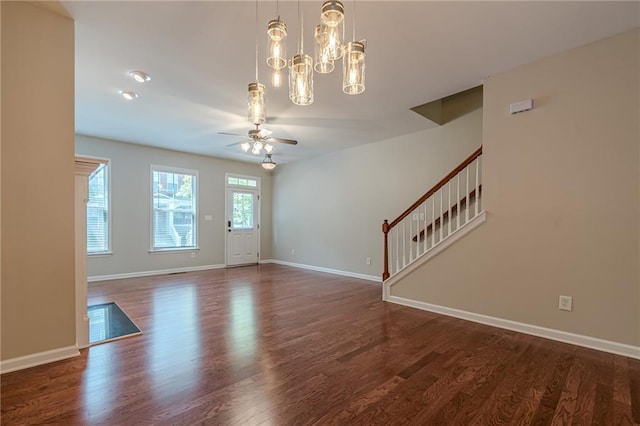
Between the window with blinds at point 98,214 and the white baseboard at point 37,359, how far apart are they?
3.75m

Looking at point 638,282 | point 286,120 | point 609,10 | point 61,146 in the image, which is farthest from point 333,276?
point 609,10

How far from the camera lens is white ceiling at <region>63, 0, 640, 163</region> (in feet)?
7.37

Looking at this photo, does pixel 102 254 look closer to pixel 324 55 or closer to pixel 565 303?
pixel 324 55

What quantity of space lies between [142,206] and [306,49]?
504cm

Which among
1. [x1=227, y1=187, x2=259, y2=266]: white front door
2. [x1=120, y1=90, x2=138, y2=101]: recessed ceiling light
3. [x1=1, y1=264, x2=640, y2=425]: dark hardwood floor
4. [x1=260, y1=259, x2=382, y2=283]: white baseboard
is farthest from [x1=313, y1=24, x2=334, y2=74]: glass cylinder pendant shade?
[x1=227, y1=187, x2=259, y2=266]: white front door

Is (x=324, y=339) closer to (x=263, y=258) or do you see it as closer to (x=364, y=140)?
(x=364, y=140)

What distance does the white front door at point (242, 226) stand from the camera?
A: 7.44 meters

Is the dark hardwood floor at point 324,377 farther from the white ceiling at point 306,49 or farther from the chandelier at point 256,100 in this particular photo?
the white ceiling at point 306,49

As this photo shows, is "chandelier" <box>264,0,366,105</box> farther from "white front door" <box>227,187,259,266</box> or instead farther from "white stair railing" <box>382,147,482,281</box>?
"white front door" <box>227,187,259,266</box>

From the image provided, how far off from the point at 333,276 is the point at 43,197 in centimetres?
478

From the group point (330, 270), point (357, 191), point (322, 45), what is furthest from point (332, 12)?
point (330, 270)

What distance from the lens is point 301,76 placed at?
72.4 inches

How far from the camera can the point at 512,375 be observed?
2225 mm

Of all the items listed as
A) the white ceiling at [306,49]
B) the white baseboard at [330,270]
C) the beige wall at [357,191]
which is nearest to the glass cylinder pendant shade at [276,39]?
the white ceiling at [306,49]
